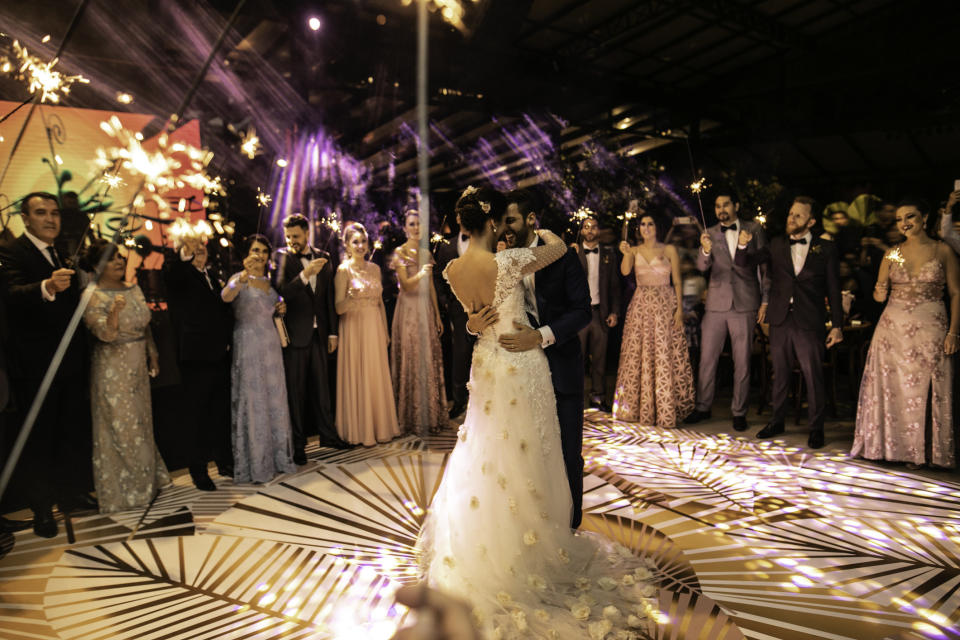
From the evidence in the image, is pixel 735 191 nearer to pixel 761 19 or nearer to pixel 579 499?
pixel 761 19

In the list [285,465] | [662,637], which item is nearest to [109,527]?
[285,465]

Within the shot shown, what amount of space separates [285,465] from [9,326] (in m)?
1.83

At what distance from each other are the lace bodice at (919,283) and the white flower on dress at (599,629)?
343 cm

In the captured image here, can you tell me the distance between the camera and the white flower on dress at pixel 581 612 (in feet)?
7.20

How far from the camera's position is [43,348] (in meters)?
3.38

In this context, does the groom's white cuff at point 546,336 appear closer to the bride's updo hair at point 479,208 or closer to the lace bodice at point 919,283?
the bride's updo hair at point 479,208

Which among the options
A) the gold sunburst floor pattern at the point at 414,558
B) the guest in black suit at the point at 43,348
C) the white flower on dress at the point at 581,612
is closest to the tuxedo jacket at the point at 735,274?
the gold sunburst floor pattern at the point at 414,558

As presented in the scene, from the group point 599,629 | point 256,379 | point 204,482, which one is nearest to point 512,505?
point 599,629

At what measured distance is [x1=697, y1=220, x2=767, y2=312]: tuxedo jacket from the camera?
500 centimetres

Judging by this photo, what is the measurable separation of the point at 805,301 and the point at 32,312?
5349mm

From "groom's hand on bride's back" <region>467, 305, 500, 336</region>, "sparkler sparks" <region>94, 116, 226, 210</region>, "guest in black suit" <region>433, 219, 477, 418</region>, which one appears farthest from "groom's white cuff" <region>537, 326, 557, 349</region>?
"guest in black suit" <region>433, 219, 477, 418</region>

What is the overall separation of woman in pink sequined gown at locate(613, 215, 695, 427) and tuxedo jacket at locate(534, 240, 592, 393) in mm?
2631

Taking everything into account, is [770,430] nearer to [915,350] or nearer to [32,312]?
[915,350]

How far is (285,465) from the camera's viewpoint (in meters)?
4.12
